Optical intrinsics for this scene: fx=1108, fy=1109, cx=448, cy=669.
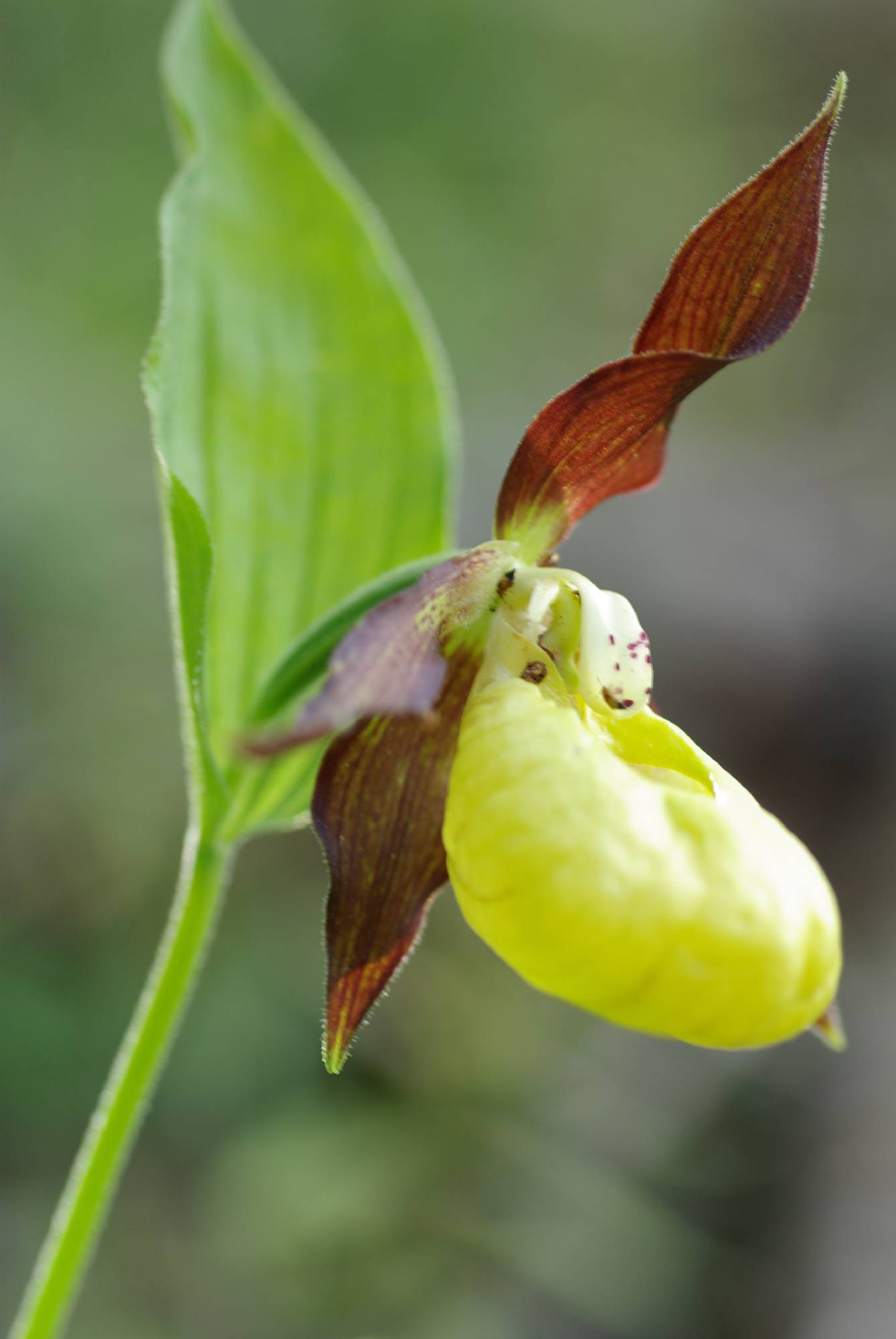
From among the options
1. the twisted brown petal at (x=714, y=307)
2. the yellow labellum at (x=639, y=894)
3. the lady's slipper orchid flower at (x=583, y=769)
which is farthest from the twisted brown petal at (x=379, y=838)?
the twisted brown petal at (x=714, y=307)

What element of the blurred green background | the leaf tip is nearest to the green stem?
the leaf tip

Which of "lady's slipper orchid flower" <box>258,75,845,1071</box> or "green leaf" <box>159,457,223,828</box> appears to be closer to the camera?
"lady's slipper orchid flower" <box>258,75,845,1071</box>

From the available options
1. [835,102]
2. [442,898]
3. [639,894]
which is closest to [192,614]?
[639,894]

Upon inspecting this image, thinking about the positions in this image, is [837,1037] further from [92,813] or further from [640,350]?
[92,813]

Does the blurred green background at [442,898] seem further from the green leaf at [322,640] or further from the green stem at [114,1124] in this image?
the green leaf at [322,640]

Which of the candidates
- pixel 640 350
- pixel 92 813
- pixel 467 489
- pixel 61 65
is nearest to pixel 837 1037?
pixel 640 350

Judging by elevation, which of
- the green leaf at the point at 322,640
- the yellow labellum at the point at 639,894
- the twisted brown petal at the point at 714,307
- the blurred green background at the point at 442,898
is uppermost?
the twisted brown petal at the point at 714,307

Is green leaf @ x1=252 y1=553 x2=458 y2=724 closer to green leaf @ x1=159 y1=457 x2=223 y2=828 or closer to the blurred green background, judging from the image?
green leaf @ x1=159 y1=457 x2=223 y2=828

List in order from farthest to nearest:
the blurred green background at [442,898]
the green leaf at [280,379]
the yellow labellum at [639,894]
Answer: the blurred green background at [442,898] → the green leaf at [280,379] → the yellow labellum at [639,894]
